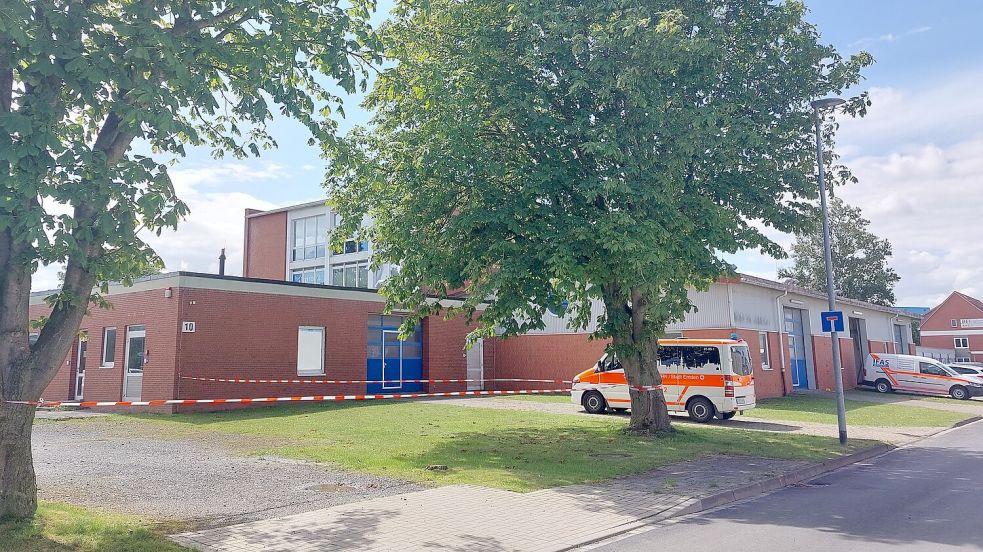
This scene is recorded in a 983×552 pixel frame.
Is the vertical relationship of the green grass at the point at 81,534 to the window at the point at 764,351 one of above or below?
below

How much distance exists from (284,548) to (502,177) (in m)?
8.91

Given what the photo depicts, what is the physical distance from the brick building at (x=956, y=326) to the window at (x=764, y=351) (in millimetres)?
55732

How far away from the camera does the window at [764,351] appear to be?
2673 centimetres

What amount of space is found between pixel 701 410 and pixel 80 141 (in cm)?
1562

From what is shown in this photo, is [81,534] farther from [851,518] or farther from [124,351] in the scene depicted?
[124,351]

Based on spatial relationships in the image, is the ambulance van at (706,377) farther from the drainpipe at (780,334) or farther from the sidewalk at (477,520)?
the drainpipe at (780,334)

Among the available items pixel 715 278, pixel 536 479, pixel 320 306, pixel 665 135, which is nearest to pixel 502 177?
pixel 665 135

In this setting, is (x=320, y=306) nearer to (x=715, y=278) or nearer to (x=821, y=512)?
(x=715, y=278)

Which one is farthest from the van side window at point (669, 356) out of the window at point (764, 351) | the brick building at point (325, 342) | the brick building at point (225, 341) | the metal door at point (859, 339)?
the metal door at point (859, 339)

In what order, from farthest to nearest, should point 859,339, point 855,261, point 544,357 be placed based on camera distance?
point 855,261 → point 859,339 → point 544,357

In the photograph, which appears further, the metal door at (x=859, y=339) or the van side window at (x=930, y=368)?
the metal door at (x=859, y=339)

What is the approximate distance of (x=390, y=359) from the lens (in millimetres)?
27219

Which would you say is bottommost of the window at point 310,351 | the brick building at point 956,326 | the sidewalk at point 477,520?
the sidewalk at point 477,520

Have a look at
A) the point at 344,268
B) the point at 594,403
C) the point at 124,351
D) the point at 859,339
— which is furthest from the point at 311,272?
the point at 859,339
